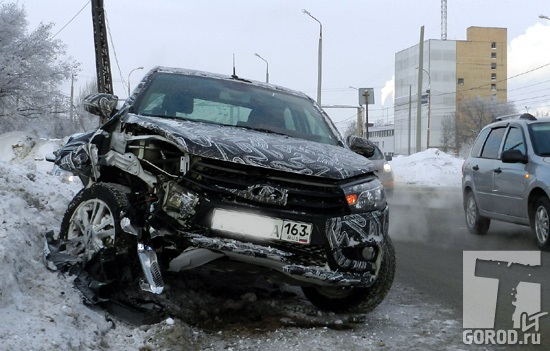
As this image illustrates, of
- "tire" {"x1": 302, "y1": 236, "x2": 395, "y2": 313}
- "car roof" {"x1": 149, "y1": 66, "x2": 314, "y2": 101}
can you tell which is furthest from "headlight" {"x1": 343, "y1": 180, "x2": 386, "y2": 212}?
"car roof" {"x1": 149, "y1": 66, "x2": 314, "y2": 101}

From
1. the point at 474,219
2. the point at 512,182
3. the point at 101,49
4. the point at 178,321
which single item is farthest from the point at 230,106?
the point at 101,49

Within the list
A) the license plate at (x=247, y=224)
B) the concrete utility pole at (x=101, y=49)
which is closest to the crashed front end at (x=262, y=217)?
the license plate at (x=247, y=224)

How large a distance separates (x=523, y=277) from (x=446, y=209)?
29.7ft

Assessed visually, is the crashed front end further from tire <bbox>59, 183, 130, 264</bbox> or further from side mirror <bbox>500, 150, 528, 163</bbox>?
A: side mirror <bbox>500, 150, 528, 163</bbox>

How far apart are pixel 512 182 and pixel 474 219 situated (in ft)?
4.67

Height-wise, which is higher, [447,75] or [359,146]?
[447,75]

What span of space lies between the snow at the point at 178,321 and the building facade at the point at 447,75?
335ft

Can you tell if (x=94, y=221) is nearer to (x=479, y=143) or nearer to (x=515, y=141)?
(x=515, y=141)

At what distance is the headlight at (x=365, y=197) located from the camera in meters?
4.27

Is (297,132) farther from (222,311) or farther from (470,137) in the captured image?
(470,137)

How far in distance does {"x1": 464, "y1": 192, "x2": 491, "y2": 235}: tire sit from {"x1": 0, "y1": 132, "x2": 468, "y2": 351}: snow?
464 cm

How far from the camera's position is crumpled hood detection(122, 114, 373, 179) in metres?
4.15

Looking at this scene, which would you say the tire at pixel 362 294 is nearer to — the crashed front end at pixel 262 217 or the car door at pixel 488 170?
the crashed front end at pixel 262 217

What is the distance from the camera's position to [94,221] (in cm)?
448
